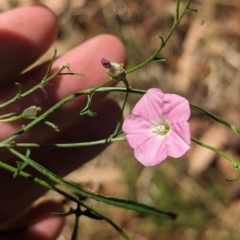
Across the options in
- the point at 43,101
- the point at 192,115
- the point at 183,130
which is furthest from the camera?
the point at 192,115

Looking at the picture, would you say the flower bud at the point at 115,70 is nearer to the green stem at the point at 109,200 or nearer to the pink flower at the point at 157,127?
the pink flower at the point at 157,127

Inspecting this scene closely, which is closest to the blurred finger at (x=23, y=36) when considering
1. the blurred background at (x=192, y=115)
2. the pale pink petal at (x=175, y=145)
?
the pale pink petal at (x=175, y=145)

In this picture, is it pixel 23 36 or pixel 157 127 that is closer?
pixel 157 127

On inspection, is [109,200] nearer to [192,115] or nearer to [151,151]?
[151,151]

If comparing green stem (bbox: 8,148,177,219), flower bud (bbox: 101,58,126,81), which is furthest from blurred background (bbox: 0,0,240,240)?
flower bud (bbox: 101,58,126,81)

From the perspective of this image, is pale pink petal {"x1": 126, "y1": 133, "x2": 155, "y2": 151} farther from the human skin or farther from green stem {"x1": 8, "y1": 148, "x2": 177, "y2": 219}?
the human skin

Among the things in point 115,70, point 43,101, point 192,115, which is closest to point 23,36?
point 43,101
